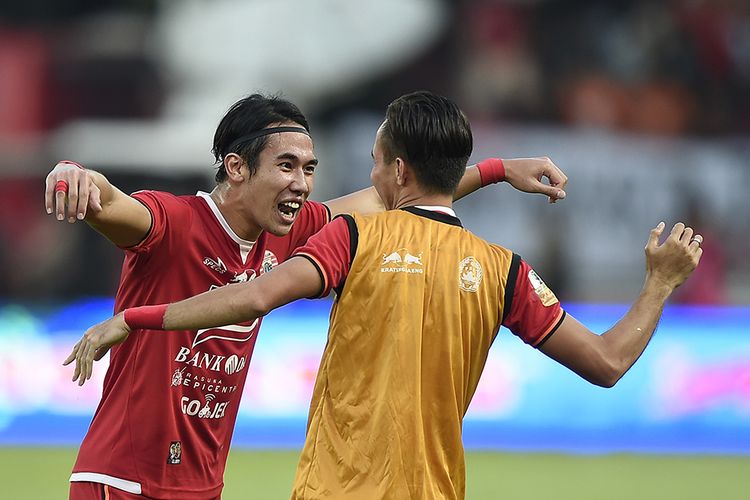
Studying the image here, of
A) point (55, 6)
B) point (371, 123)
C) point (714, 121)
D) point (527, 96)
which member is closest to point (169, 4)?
point (55, 6)

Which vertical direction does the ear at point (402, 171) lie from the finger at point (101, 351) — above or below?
above

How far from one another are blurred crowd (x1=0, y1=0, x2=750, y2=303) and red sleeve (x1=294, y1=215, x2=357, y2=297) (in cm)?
1201

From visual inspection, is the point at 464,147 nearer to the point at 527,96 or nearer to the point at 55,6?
the point at 527,96

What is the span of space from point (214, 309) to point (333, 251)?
421 mm

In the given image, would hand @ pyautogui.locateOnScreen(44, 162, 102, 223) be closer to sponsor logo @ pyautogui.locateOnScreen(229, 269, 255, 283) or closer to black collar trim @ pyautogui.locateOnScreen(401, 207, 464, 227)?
sponsor logo @ pyautogui.locateOnScreen(229, 269, 255, 283)

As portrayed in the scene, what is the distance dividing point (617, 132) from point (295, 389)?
756 cm

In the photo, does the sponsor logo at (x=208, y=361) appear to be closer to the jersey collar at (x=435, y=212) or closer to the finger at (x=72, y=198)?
the finger at (x=72, y=198)

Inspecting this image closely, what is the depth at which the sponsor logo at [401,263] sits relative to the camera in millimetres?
3857

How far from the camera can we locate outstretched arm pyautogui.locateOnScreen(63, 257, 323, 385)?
3.71 m

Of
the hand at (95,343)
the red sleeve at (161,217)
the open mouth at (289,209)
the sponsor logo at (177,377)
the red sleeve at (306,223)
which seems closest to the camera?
the hand at (95,343)

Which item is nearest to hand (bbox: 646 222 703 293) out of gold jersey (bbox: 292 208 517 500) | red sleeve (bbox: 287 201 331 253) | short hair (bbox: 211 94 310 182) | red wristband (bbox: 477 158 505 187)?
gold jersey (bbox: 292 208 517 500)

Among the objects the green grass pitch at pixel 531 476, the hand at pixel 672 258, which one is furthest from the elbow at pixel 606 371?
the green grass pitch at pixel 531 476

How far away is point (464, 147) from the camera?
4.05 m

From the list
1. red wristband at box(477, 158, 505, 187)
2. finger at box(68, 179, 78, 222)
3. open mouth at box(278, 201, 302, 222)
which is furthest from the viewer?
red wristband at box(477, 158, 505, 187)
